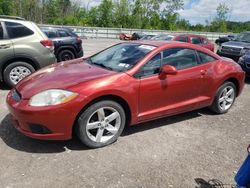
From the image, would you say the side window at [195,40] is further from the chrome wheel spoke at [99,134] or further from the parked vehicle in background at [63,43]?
the chrome wheel spoke at [99,134]

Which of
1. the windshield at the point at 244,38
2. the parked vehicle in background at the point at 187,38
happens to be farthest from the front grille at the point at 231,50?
the parked vehicle in background at the point at 187,38

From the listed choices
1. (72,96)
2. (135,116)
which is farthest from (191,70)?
(72,96)

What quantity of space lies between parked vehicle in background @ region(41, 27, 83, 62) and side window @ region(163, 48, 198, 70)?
6.65 meters

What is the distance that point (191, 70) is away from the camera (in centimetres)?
486

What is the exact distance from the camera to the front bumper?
3.56 m

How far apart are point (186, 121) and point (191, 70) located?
3.26ft

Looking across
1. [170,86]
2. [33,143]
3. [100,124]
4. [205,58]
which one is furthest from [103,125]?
[205,58]

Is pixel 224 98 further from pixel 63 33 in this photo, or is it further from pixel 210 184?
pixel 63 33

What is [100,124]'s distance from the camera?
13.0 feet

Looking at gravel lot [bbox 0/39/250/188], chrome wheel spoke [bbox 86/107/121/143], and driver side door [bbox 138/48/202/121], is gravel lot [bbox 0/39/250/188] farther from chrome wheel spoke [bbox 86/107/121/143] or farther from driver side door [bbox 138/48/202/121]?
driver side door [bbox 138/48/202/121]

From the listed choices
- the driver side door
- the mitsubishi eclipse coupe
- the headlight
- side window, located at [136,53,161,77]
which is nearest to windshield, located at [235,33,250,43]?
the mitsubishi eclipse coupe

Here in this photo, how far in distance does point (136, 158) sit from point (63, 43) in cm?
776

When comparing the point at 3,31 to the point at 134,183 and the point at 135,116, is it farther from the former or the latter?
the point at 134,183

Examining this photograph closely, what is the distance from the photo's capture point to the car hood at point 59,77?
382 cm
